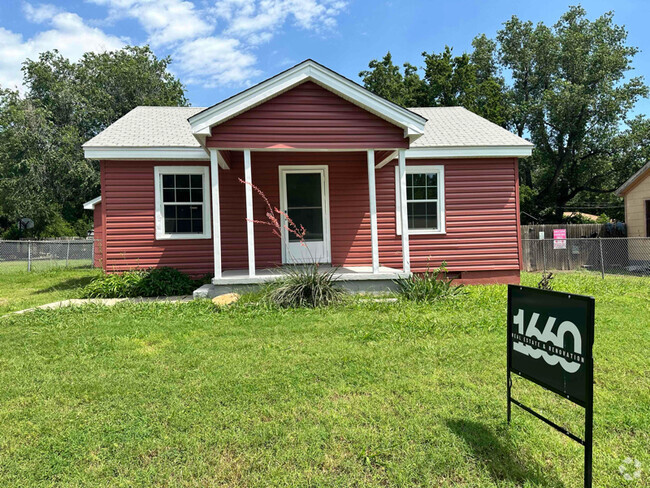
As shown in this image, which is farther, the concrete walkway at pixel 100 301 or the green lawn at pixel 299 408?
the concrete walkway at pixel 100 301

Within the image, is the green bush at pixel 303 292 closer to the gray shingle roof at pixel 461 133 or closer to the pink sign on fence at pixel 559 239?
the gray shingle roof at pixel 461 133

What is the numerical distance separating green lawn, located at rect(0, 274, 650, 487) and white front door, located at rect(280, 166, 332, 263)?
4.19 meters

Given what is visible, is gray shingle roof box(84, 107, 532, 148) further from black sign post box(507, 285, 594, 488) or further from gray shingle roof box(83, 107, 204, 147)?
black sign post box(507, 285, 594, 488)

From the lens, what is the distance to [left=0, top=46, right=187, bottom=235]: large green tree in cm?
2833

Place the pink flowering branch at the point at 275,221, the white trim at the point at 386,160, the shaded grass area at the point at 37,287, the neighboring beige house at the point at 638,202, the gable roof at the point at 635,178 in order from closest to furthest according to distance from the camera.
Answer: the pink flowering branch at the point at 275,221 < the shaded grass area at the point at 37,287 < the white trim at the point at 386,160 < the gable roof at the point at 635,178 < the neighboring beige house at the point at 638,202

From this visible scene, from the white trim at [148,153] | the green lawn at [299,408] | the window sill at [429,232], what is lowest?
the green lawn at [299,408]

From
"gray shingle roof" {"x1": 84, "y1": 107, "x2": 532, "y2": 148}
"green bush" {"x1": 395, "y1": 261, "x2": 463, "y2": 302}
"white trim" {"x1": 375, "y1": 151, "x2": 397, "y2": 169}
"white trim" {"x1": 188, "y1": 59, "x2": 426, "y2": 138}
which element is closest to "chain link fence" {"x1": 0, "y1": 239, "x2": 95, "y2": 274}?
"gray shingle roof" {"x1": 84, "y1": 107, "x2": 532, "y2": 148}

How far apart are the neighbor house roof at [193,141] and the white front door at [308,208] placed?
200 cm

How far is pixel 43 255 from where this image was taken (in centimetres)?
1596

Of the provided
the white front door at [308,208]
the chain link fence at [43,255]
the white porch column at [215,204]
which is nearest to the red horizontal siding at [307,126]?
the white porch column at [215,204]

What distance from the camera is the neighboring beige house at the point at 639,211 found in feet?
47.3

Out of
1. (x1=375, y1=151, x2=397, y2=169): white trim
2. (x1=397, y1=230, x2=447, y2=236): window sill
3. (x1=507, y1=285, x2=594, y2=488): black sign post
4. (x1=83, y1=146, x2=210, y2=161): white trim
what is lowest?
(x1=507, y1=285, x2=594, y2=488): black sign post

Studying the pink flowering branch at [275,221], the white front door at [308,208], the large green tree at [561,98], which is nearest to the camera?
the pink flowering branch at [275,221]

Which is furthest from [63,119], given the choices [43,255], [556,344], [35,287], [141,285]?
[556,344]
